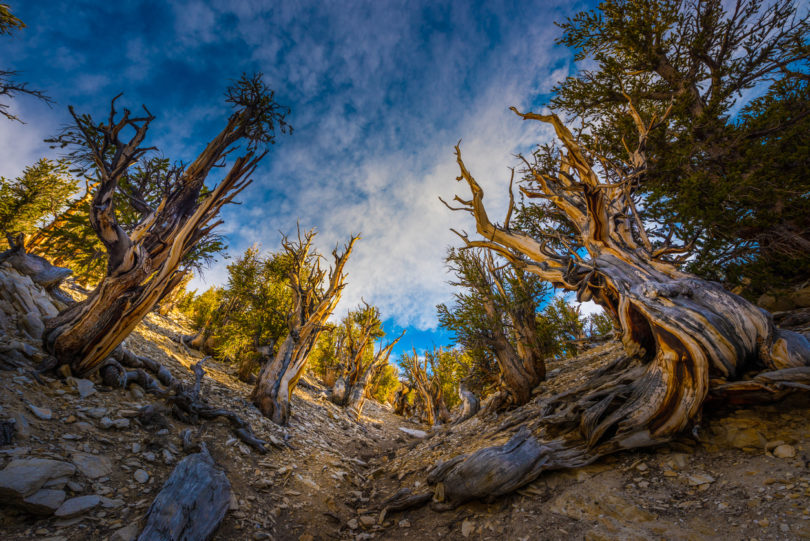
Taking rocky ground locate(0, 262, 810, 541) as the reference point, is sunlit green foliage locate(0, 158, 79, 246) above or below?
above

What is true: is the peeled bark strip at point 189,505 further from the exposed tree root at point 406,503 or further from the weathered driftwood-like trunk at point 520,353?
the weathered driftwood-like trunk at point 520,353

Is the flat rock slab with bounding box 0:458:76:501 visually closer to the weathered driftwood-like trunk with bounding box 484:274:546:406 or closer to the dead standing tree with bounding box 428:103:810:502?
Result: the dead standing tree with bounding box 428:103:810:502

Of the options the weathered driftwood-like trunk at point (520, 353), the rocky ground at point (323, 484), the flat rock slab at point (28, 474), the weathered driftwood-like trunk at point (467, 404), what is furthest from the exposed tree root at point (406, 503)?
the weathered driftwood-like trunk at point (467, 404)

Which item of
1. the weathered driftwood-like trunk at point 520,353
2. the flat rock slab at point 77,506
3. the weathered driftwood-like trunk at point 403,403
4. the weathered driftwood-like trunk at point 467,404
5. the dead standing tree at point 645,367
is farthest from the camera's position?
the weathered driftwood-like trunk at point 403,403

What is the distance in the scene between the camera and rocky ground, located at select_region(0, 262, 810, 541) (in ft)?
6.30

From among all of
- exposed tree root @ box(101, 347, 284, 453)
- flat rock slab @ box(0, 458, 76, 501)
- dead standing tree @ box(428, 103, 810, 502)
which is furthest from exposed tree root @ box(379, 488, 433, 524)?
flat rock slab @ box(0, 458, 76, 501)

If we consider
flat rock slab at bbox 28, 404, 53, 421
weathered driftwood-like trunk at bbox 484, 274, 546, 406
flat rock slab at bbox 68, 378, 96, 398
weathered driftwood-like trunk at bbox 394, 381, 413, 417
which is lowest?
flat rock slab at bbox 28, 404, 53, 421

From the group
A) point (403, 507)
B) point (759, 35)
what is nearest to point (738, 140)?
point (759, 35)

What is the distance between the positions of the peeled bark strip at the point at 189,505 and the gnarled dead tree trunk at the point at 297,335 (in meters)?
3.53

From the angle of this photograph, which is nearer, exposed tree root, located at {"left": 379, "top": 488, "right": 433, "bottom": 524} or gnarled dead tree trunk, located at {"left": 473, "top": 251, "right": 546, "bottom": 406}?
exposed tree root, located at {"left": 379, "top": 488, "right": 433, "bottom": 524}

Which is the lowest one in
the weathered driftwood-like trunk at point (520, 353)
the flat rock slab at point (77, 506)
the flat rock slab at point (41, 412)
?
the flat rock slab at point (77, 506)

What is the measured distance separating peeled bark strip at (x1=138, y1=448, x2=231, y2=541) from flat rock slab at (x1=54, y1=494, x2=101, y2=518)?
1.30 feet

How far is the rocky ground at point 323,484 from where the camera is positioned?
1.92 meters

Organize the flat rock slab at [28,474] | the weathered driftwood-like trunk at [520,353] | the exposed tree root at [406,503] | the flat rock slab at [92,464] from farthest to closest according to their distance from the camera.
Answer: the weathered driftwood-like trunk at [520,353], the exposed tree root at [406,503], the flat rock slab at [92,464], the flat rock slab at [28,474]
